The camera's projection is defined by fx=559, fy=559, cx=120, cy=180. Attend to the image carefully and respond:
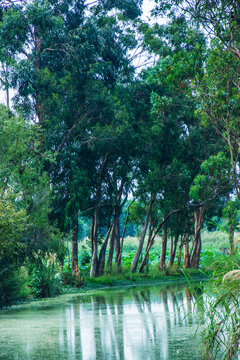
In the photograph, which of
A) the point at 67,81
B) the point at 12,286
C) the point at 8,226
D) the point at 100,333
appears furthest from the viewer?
the point at 67,81

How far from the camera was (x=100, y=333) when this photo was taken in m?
9.12

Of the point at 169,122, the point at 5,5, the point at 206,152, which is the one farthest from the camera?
the point at 206,152

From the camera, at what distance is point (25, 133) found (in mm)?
18562

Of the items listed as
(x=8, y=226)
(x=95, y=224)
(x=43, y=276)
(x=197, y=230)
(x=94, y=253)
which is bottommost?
(x=43, y=276)

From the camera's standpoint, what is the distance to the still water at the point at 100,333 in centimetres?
723

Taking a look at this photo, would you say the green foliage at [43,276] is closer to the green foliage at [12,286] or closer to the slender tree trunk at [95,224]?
the green foliage at [12,286]

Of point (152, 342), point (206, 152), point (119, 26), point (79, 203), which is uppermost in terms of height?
point (119, 26)

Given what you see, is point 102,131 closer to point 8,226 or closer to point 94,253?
point 94,253

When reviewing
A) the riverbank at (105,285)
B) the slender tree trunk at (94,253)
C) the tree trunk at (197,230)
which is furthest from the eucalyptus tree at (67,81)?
the tree trunk at (197,230)

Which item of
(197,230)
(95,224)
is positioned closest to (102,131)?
(95,224)

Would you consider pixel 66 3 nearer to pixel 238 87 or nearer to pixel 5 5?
pixel 5 5

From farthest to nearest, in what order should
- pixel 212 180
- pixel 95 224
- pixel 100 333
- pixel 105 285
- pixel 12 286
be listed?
pixel 212 180, pixel 95 224, pixel 105 285, pixel 12 286, pixel 100 333

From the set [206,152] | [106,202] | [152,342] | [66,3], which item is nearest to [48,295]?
[106,202]

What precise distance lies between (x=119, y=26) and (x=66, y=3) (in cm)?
315
